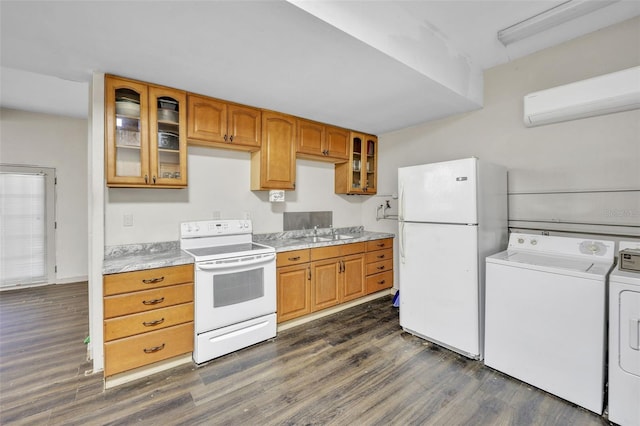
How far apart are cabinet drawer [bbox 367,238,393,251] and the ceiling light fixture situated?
250 cm

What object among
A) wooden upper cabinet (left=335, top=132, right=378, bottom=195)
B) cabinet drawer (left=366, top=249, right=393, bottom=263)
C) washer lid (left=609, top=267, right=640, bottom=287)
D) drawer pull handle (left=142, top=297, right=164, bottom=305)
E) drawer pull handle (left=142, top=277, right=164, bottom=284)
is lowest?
drawer pull handle (left=142, top=297, right=164, bottom=305)

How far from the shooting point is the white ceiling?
1.54 meters

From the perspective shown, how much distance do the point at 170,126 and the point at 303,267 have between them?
1.94 m

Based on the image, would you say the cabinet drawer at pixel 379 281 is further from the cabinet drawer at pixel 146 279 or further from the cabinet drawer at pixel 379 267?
the cabinet drawer at pixel 146 279

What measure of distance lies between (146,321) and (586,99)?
12.7 feet

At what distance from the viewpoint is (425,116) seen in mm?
3279

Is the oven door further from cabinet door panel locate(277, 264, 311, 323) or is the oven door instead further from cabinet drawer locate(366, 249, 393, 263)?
cabinet drawer locate(366, 249, 393, 263)

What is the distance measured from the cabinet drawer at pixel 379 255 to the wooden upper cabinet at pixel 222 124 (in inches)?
80.1

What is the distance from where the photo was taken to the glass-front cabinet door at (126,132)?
87.0 inches

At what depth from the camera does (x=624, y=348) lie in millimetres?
1615

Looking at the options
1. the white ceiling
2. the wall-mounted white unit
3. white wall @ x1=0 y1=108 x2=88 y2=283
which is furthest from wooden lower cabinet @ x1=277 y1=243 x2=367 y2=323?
white wall @ x1=0 y1=108 x2=88 y2=283

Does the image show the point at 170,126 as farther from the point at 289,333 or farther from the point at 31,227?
the point at 31,227

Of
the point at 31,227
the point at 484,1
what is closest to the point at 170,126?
the point at 484,1

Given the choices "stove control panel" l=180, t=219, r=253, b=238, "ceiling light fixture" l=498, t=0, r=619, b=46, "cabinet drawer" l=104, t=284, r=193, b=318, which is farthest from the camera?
"stove control panel" l=180, t=219, r=253, b=238
